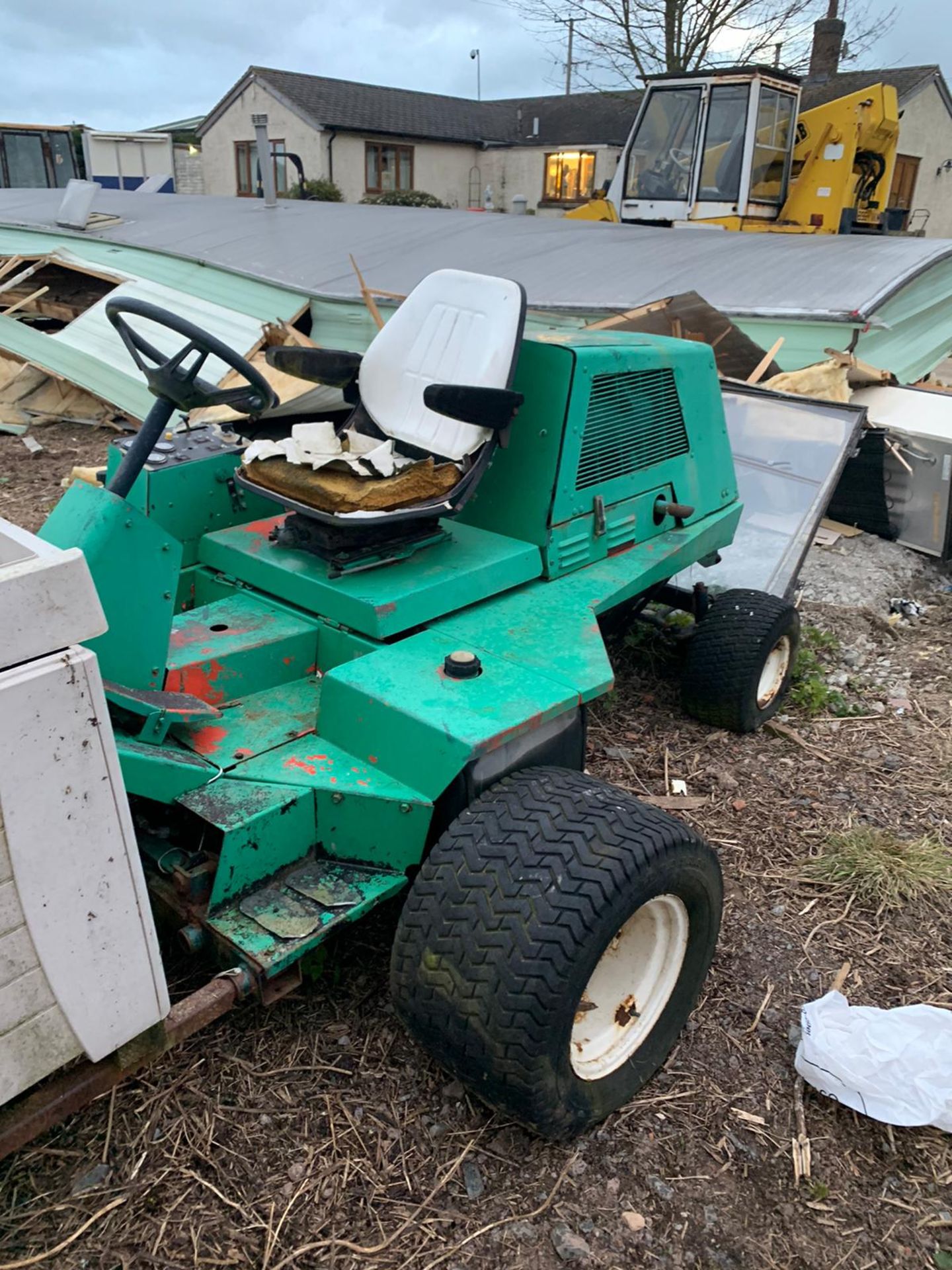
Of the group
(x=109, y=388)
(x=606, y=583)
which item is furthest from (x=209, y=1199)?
(x=109, y=388)

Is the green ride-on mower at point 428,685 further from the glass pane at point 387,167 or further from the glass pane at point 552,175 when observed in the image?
the glass pane at point 552,175

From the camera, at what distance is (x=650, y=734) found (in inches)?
153

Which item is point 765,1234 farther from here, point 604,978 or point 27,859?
point 27,859

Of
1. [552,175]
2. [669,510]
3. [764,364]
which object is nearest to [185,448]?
[669,510]

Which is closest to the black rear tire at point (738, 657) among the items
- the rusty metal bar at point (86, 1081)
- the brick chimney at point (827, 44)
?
the rusty metal bar at point (86, 1081)

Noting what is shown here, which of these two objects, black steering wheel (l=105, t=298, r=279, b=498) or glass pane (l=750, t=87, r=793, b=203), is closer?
black steering wheel (l=105, t=298, r=279, b=498)

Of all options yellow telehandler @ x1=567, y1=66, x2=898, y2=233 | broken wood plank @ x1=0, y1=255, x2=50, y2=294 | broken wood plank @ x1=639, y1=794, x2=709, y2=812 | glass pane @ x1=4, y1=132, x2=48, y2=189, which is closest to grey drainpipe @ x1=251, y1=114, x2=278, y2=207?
broken wood plank @ x1=0, y1=255, x2=50, y2=294

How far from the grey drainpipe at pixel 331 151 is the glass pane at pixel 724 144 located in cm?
1861

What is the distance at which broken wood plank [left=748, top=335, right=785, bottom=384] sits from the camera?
6.55 m

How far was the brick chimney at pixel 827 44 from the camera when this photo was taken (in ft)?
61.6

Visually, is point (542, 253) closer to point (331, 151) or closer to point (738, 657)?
point (738, 657)

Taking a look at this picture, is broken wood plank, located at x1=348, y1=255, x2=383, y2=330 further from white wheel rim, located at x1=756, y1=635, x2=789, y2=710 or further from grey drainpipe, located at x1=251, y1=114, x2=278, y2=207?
white wheel rim, located at x1=756, y1=635, x2=789, y2=710

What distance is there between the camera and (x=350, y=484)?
2773 mm

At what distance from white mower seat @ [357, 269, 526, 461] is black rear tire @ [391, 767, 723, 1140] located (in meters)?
1.30
